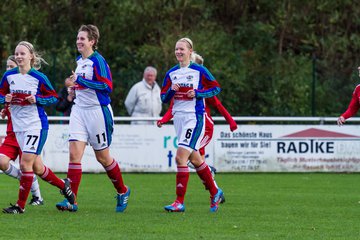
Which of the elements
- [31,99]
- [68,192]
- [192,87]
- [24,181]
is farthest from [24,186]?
[192,87]

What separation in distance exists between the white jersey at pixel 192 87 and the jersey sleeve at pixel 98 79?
1.02 m

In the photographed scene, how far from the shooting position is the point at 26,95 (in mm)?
11500

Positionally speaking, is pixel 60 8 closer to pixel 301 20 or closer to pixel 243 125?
pixel 301 20

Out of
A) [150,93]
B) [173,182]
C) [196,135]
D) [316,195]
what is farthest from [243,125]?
[196,135]

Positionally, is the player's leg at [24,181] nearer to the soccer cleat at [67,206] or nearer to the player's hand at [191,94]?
the soccer cleat at [67,206]

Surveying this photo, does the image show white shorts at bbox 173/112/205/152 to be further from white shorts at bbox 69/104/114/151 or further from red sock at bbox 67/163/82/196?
red sock at bbox 67/163/82/196

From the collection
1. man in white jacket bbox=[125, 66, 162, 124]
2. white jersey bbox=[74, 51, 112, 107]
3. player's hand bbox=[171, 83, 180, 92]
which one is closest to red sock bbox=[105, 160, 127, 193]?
white jersey bbox=[74, 51, 112, 107]

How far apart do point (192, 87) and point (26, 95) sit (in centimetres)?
187

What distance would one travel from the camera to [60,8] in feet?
96.6

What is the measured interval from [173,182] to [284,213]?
20.5ft

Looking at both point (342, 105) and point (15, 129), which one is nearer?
point (15, 129)

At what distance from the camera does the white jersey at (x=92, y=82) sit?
11367 mm

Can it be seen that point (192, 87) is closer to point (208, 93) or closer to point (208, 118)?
point (208, 93)

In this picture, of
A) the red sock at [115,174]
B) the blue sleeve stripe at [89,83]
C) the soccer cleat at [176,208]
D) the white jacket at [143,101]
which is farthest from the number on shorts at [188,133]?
the white jacket at [143,101]
